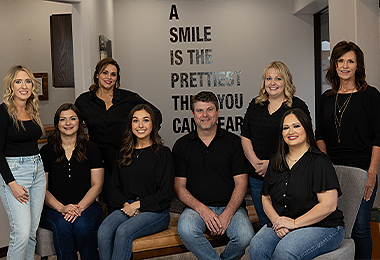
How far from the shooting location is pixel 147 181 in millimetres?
2967

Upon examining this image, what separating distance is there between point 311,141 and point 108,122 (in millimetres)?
1550

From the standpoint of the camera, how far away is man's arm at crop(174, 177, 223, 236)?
2807mm

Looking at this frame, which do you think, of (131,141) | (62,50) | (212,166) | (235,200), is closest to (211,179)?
(212,166)

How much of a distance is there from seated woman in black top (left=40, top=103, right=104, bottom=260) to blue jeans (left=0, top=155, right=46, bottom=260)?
0.57 ft

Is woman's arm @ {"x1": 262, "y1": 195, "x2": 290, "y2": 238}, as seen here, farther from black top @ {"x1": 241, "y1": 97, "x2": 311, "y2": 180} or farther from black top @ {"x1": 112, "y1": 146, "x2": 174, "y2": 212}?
black top @ {"x1": 112, "y1": 146, "x2": 174, "y2": 212}

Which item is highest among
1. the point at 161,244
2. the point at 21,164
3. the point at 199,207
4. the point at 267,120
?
the point at 267,120

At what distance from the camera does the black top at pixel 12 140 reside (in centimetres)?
271

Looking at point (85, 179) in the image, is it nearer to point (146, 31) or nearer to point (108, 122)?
point (108, 122)

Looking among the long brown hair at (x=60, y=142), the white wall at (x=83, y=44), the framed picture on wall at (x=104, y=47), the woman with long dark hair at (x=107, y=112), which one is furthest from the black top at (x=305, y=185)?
the framed picture on wall at (x=104, y=47)

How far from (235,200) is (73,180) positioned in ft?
3.84

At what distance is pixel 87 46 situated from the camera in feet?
14.5

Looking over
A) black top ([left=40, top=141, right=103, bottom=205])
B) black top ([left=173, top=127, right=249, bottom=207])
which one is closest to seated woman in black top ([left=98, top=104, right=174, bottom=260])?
black top ([left=173, top=127, right=249, bottom=207])

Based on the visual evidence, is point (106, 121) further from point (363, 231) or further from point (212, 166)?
point (363, 231)

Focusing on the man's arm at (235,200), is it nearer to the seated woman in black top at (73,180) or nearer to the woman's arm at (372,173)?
the woman's arm at (372,173)
